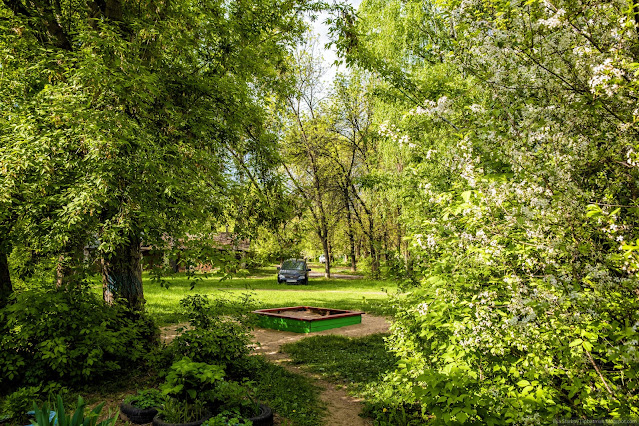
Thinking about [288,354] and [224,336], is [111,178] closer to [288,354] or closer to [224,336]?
[224,336]

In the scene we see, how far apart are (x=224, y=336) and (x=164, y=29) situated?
16.8 ft

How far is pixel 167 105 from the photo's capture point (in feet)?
21.2

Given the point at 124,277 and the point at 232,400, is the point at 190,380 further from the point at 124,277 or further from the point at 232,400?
the point at 124,277

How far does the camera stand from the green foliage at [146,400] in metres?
4.82

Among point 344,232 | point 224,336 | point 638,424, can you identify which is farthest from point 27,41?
point 344,232

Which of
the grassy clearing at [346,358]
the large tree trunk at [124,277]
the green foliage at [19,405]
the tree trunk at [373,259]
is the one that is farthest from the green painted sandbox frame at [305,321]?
the green foliage at [19,405]

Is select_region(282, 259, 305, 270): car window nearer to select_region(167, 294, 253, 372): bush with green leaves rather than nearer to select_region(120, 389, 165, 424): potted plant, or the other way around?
select_region(167, 294, 253, 372): bush with green leaves

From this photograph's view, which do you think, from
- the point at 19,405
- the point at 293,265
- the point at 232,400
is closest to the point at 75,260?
the point at 19,405

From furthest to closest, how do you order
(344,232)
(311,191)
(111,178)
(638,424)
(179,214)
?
(344,232) → (311,191) → (179,214) → (111,178) → (638,424)

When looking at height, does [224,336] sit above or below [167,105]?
below

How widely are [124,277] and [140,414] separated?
3133 mm

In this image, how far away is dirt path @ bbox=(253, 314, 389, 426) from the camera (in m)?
5.36

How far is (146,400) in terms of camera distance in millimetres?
4949

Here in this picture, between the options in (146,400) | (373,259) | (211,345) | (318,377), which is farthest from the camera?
(373,259)
